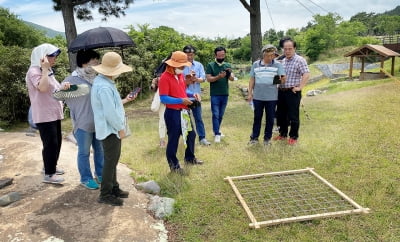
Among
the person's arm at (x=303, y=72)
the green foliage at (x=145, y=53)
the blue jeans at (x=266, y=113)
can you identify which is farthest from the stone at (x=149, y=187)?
the green foliage at (x=145, y=53)

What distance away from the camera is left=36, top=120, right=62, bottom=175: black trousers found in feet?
11.6

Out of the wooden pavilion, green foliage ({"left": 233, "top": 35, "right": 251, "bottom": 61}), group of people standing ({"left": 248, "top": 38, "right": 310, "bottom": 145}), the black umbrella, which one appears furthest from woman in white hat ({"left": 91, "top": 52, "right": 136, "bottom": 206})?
green foliage ({"left": 233, "top": 35, "right": 251, "bottom": 61})

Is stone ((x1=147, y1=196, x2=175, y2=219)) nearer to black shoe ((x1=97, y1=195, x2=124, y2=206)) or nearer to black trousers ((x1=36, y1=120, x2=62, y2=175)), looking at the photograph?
black shoe ((x1=97, y1=195, x2=124, y2=206))

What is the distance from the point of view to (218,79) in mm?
5262

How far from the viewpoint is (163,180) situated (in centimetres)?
380

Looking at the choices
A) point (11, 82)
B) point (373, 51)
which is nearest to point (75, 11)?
point (11, 82)

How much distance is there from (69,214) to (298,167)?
282cm

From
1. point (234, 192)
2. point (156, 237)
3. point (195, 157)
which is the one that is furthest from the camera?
point (195, 157)

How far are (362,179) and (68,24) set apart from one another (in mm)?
7893

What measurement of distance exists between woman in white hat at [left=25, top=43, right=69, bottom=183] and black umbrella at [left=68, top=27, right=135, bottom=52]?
0.98 meters

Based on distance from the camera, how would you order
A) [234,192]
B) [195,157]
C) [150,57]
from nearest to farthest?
1. [234,192]
2. [195,157]
3. [150,57]

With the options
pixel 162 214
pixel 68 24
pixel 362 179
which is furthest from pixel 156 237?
pixel 68 24

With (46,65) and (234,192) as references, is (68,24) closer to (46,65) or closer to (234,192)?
(46,65)

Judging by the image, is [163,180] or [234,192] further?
[163,180]
